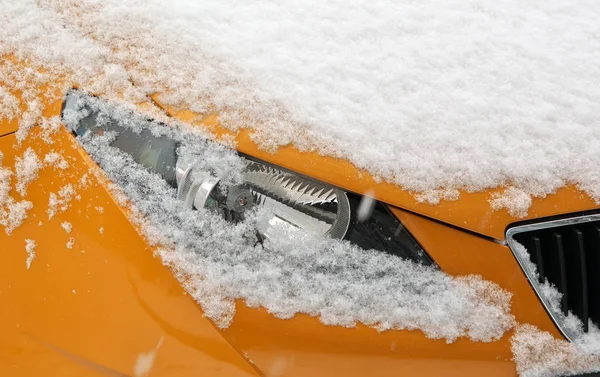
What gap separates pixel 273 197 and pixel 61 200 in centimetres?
60

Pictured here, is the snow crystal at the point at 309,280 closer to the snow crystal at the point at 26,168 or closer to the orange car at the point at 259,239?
the orange car at the point at 259,239

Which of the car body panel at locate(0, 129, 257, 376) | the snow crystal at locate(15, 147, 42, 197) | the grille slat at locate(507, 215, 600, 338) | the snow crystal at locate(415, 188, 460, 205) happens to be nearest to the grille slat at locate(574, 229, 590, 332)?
the grille slat at locate(507, 215, 600, 338)

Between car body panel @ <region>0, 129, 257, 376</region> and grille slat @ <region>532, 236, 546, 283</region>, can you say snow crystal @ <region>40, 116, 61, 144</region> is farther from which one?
grille slat @ <region>532, 236, 546, 283</region>

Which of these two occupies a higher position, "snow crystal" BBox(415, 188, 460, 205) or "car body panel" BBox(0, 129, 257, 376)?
"snow crystal" BBox(415, 188, 460, 205)

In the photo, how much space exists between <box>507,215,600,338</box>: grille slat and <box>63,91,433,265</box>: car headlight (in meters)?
0.29

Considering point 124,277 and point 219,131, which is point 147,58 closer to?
point 219,131

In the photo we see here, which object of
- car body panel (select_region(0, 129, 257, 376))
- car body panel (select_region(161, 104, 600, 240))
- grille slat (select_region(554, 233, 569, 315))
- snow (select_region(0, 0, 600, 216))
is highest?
snow (select_region(0, 0, 600, 216))

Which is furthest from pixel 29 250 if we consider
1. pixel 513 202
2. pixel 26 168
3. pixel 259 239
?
pixel 513 202

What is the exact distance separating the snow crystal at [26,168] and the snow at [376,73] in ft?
0.51

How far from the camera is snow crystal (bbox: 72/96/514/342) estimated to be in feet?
5.08

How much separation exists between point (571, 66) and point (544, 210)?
0.57 metres

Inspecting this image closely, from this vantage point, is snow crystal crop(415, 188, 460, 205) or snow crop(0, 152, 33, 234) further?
snow crop(0, 152, 33, 234)

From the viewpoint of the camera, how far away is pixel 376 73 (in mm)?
1763

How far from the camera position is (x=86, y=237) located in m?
1.62
